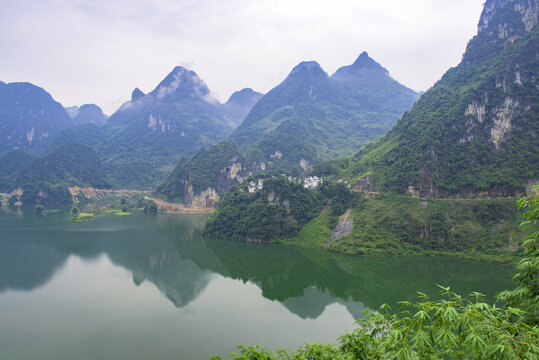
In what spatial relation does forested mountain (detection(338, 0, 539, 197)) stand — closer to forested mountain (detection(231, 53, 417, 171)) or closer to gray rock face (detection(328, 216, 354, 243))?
gray rock face (detection(328, 216, 354, 243))

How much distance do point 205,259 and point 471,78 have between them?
4728cm

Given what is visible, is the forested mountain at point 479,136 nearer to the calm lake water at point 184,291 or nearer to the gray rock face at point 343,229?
the gray rock face at point 343,229

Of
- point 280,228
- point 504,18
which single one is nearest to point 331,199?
point 280,228

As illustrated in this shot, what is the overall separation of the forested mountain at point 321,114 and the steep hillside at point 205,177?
1172 centimetres

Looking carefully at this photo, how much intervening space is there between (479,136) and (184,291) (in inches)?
1494

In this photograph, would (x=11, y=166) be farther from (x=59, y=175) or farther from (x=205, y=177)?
(x=205, y=177)

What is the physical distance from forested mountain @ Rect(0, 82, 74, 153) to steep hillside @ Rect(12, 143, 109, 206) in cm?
5809

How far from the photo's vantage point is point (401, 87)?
158m

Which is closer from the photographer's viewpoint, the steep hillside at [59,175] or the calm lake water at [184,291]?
the calm lake water at [184,291]

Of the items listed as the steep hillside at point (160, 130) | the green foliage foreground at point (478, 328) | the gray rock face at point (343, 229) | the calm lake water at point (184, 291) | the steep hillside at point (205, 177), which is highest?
the steep hillside at point (160, 130)

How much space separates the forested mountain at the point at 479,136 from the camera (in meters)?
37.3

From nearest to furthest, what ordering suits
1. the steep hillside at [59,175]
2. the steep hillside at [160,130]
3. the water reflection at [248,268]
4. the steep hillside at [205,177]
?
the water reflection at [248,268] < the steep hillside at [205,177] < the steep hillside at [59,175] < the steep hillside at [160,130]

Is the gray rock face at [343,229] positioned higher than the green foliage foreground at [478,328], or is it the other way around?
the green foliage foreground at [478,328]

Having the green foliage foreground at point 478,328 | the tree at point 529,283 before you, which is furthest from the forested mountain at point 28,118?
the tree at point 529,283
